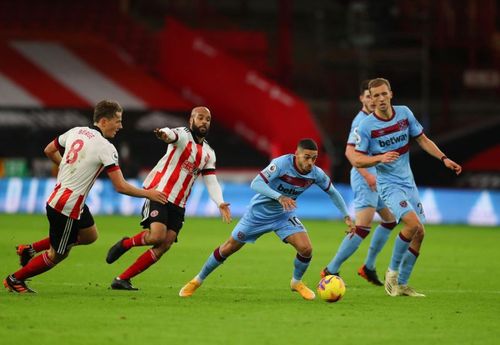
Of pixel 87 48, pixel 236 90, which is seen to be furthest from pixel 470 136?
pixel 87 48

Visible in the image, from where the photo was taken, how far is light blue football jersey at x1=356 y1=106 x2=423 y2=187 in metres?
12.0

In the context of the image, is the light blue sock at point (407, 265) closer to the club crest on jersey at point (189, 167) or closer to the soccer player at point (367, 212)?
the soccer player at point (367, 212)

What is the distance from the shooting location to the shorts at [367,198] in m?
13.3

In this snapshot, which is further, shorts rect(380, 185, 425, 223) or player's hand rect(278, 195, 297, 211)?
shorts rect(380, 185, 425, 223)

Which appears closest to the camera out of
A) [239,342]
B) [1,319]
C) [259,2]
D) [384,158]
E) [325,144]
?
[239,342]

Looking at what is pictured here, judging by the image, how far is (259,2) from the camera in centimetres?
3656

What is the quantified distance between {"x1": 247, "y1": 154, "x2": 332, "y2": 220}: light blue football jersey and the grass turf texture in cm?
88

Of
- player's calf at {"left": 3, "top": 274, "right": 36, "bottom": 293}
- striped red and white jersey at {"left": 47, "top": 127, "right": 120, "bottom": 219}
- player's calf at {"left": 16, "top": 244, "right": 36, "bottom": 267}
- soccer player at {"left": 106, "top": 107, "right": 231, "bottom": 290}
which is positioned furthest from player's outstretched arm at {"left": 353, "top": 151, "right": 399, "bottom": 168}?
player's calf at {"left": 3, "top": 274, "right": 36, "bottom": 293}

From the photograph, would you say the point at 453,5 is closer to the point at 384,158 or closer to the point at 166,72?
the point at 166,72

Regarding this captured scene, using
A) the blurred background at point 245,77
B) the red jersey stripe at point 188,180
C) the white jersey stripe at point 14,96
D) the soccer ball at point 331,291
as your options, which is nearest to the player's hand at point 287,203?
the soccer ball at point 331,291

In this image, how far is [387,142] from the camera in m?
12.1

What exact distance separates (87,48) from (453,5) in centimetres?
1070

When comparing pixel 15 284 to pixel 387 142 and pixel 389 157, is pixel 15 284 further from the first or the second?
pixel 387 142

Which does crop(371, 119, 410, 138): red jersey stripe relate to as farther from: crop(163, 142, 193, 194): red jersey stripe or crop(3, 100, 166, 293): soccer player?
crop(3, 100, 166, 293): soccer player
